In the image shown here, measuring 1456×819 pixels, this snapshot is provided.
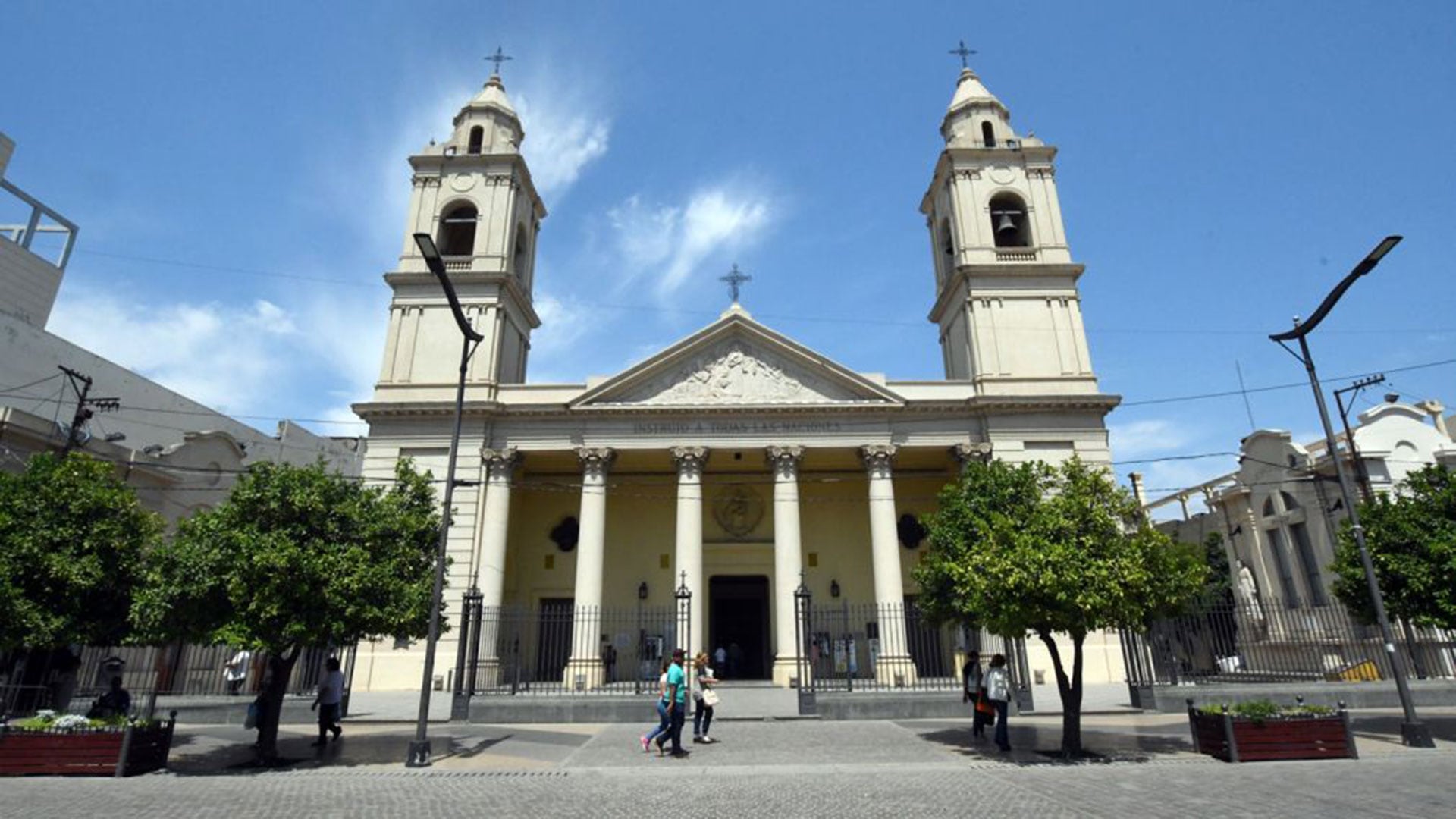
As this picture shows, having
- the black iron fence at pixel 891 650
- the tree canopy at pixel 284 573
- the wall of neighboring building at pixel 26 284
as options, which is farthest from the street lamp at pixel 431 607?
the wall of neighboring building at pixel 26 284

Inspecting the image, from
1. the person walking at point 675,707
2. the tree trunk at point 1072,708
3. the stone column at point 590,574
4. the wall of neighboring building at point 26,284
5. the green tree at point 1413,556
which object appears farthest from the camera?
the wall of neighboring building at point 26,284

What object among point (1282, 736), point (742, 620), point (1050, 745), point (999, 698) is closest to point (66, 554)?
point (999, 698)

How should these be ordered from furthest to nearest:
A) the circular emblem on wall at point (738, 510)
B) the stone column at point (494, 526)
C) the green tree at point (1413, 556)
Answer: the circular emblem on wall at point (738, 510) < the stone column at point (494, 526) < the green tree at point (1413, 556)

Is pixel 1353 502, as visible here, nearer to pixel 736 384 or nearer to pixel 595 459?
pixel 736 384

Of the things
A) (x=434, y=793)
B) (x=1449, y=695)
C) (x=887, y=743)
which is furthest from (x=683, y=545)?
(x=1449, y=695)

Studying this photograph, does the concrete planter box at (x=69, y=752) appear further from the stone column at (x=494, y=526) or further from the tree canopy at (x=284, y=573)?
the stone column at (x=494, y=526)

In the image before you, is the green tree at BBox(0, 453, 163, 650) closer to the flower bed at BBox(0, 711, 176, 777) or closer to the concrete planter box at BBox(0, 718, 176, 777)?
the flower bed at BBox(0, 711, 176, 777)

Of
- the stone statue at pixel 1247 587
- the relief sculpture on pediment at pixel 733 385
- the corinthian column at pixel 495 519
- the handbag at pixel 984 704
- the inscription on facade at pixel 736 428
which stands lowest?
the handbag at pixel 984 704

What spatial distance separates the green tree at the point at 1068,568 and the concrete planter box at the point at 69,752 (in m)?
12.4

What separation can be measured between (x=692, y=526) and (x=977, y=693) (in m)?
13.3

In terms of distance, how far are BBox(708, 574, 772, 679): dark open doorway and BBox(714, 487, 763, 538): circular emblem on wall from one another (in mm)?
1898

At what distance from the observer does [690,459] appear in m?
25.8

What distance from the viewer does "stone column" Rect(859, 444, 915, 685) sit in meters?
22.4

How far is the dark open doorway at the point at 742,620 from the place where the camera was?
93.0 ft
